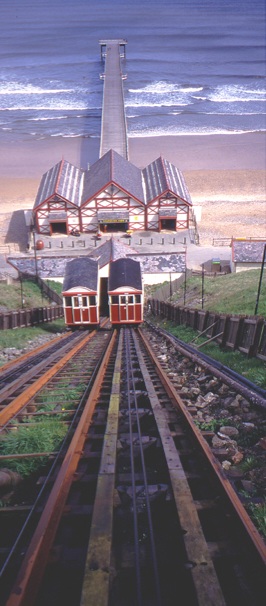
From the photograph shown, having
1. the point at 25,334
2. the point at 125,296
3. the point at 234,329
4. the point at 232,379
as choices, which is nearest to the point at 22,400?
the point at 232,379

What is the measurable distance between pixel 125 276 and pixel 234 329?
1150 centimetres

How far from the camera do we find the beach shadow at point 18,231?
136 ft

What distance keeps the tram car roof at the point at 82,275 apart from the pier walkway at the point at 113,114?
26524 millimetres

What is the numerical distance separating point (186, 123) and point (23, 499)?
76.4m

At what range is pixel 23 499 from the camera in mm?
5312

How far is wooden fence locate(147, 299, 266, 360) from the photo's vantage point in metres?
11.1

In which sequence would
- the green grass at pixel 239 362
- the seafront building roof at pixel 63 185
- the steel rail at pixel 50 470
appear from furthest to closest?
the seafront building roof at pixel 63 185
the green grass at pixel 239 362
the steel rail at pixel 50 470

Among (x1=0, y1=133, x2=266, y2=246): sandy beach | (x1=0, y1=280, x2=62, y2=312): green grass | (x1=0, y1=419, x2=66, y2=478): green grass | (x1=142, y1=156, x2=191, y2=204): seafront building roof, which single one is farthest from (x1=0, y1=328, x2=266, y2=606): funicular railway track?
(x1=0, y1=133, x2=266, y2=246): sandy beach

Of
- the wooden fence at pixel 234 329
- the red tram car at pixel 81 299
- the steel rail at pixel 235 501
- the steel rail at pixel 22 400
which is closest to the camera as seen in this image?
the steel rail at pixel 235 501

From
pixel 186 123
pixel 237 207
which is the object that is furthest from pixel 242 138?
pixel 237 207

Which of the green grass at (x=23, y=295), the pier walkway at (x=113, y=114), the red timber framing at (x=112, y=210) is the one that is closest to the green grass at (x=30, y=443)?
the green grass at (x=23, y=295)

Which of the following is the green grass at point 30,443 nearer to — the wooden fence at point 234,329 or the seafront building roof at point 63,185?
the wooden fence at point 234,329

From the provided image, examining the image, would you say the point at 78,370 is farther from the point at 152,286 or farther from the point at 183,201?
the point at 183,201

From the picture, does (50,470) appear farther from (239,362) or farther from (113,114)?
(113,114)
